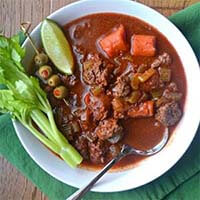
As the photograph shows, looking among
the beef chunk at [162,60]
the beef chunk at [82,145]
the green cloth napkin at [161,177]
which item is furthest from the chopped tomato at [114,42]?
the beef chunk at [82,145]

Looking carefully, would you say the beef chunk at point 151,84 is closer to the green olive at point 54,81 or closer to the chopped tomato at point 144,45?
the chopped tomato at point 144,45

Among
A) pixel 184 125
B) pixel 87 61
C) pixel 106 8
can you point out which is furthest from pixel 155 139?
pixel 106 8

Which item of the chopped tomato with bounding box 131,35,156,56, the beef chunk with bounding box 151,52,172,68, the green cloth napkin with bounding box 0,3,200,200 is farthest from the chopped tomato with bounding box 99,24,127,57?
the green cloth napkin with bounding box 0,3,200,200

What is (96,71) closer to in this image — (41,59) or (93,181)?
(41,59)

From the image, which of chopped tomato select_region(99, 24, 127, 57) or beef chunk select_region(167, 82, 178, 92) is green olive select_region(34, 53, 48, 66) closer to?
chopped tomato select_region(99, 24, 127, 57)

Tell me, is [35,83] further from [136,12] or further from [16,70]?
[136,12]
